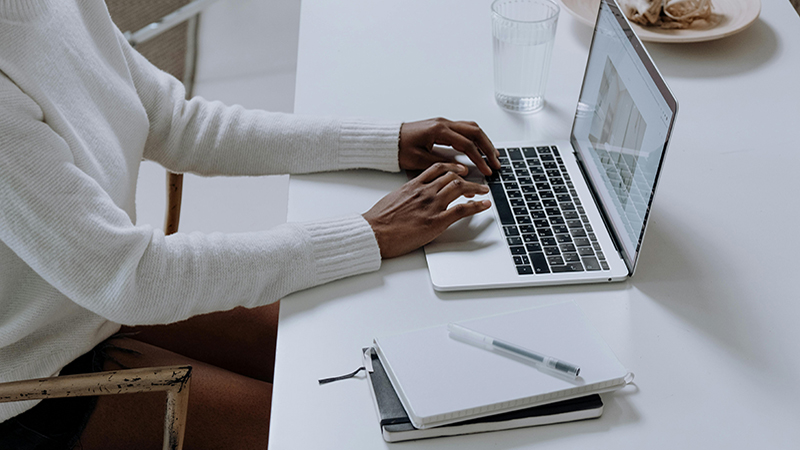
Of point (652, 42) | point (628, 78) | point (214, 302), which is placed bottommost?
point (214, 302)

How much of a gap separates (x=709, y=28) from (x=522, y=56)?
1.35ft

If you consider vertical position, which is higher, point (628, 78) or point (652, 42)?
point (628, 78)

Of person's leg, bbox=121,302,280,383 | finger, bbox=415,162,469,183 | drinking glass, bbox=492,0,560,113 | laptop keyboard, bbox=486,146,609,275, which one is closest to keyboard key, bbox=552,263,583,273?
laptop keyboard, bbox=486,146,609,275

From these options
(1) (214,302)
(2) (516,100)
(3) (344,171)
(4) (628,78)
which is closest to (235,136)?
(3) (344,171)

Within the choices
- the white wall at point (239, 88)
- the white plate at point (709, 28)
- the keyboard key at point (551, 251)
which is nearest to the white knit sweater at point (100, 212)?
the keyboard key at point (551, 251)

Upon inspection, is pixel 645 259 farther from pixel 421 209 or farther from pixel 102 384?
pixel 102 384

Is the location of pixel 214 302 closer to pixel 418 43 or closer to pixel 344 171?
pixel 344 171

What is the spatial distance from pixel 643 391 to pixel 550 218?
28 centimetres

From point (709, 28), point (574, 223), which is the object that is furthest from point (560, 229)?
point (709, 28)

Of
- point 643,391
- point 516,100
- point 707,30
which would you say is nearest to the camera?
point 643,391

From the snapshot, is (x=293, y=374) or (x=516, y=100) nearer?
(x=293, y=374)

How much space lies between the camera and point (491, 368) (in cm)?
70

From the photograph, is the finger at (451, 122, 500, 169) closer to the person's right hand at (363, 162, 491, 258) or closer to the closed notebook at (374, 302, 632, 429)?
the person's right hand at (363, 162, 491, 258)

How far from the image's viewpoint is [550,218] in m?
0.92
